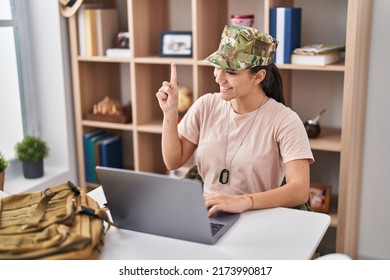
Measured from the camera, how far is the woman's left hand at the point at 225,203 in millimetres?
1618

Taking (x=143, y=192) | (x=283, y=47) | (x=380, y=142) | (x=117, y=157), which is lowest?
(x=117, y=157)

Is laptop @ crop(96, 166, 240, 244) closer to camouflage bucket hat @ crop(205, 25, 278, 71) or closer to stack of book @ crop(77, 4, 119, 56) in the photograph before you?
camouflage bucket hat @ crop(205, 25, 278, 71)

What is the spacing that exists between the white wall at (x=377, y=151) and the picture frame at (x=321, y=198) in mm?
206

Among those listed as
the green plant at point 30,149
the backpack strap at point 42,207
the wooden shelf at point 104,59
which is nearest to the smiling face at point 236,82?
the backpack strap at point 42,207

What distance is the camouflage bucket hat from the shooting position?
193cm

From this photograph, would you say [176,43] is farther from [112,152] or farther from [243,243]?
[243,243]

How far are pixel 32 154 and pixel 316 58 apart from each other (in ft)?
5.49

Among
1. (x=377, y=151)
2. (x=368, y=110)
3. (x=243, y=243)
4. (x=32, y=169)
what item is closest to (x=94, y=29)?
(x=32, y=169)

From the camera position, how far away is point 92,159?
3.34 meters

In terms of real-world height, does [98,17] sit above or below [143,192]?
above

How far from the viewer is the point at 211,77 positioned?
305 centimetres

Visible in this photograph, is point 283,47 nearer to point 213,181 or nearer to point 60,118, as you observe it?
point 213,181

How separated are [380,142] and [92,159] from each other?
1703 mm
